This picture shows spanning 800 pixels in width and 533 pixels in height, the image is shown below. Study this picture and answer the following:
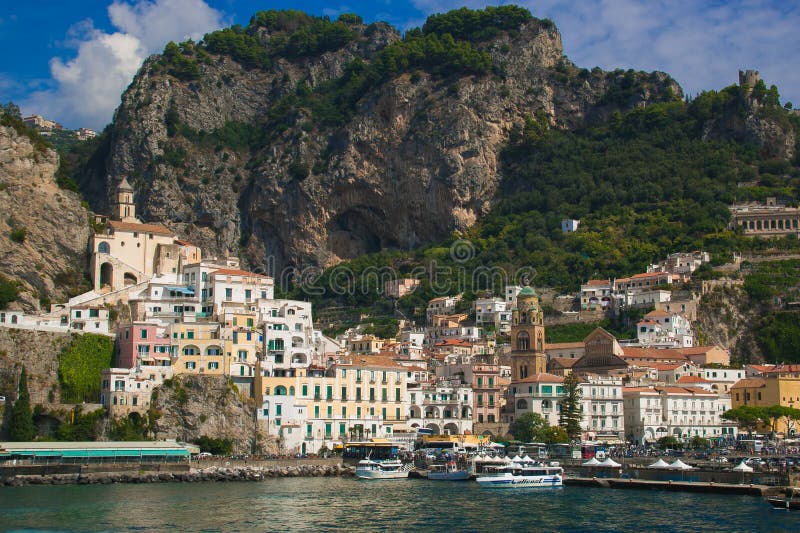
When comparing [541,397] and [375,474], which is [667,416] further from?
[375,474]

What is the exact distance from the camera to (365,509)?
181 feet

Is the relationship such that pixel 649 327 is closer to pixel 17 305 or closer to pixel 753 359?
pixel 753 359

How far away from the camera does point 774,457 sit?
7394 cm

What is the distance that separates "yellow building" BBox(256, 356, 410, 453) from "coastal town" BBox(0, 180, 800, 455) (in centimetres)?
10

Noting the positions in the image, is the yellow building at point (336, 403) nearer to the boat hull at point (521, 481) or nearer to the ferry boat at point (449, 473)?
the ferry boat at point (449, 473)

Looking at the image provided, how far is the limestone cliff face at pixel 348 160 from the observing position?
14350 cm

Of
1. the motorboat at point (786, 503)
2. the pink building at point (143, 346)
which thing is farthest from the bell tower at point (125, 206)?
the motorboat at point (786, 503)

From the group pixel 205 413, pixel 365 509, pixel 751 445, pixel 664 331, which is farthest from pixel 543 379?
pixel 365 509

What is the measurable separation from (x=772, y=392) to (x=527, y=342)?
64.8 feet

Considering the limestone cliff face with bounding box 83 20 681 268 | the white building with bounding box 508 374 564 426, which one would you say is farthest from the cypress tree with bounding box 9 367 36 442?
the limestone cliff face with bounding box 83 20 681 268

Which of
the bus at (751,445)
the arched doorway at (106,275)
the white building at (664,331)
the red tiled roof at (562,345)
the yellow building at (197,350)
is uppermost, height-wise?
the arched doorway at (106,275)

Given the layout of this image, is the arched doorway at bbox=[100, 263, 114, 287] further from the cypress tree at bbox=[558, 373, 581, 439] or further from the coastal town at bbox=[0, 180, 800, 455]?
the cypress tree at bbox=[558, 373, 581, 439]

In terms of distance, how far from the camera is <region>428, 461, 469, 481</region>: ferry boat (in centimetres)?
7125

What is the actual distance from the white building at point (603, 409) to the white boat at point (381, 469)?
19.4 m
